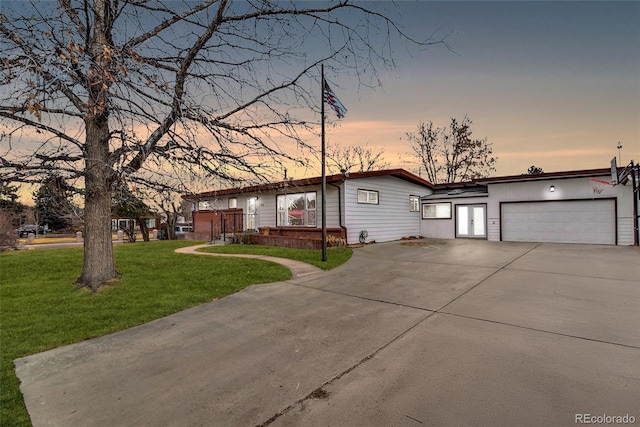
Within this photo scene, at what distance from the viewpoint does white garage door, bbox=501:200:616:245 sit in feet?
40.8

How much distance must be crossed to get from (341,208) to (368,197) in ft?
6.27

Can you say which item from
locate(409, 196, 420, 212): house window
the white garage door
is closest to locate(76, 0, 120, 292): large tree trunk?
locate(409, 196, 420, 212): house window

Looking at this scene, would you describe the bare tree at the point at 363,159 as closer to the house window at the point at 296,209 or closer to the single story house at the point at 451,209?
the single story house at the point at 451,209

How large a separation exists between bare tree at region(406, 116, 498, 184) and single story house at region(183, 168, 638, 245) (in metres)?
12.1

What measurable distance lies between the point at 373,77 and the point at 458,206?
14.2 m

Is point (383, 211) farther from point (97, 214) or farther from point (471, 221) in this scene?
point (97, 214)

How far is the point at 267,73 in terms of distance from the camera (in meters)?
4.74

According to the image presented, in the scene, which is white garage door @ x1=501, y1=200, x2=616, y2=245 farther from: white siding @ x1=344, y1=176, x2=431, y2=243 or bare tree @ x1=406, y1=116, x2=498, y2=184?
bare tree @ x1=406, y1=116, x2=498, y2=184

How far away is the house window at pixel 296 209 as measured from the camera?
14.6 metres

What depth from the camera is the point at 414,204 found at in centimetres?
1777

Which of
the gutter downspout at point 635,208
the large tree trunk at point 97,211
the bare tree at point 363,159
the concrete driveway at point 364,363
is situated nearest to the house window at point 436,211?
the gutter downspout at point 635,208

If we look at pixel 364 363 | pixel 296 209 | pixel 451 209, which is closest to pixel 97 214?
pixel 364 363

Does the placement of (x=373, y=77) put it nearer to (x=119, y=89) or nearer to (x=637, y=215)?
(x=119, y=89)

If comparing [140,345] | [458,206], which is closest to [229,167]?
[140,345]
